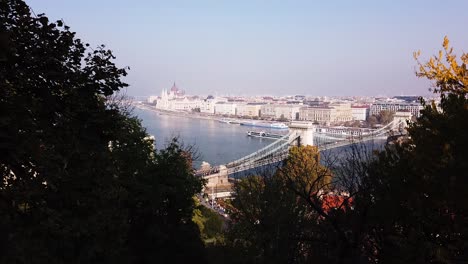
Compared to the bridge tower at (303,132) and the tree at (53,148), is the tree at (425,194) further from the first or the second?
the bridge tower at (303,132)

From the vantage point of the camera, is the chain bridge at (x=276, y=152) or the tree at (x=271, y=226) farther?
the chain bridge at (x=276, y=152)

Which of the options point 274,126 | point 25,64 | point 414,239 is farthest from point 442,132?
point 274,126

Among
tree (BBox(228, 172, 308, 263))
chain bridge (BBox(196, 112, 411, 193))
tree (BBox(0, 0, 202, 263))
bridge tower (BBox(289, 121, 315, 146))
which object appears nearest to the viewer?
tree (BBox(0, 0, 202, 263))

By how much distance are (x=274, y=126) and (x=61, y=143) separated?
34925mm

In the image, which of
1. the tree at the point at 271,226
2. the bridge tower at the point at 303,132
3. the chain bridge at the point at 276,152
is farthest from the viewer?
the bridge tower at the point at 303,132

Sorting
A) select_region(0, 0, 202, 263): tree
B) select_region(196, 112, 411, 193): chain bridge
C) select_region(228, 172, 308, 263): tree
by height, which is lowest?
select_region(196, 112, 411, 193): chain bridge

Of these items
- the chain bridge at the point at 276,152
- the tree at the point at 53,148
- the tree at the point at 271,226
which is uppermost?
the tree at the point at 53,148

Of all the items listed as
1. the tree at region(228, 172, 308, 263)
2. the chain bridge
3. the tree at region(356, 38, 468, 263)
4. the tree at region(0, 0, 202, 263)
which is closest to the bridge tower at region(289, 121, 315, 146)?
the chain bridge

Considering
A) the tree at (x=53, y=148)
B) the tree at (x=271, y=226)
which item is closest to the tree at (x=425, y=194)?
the tree at (x=271, y=226)

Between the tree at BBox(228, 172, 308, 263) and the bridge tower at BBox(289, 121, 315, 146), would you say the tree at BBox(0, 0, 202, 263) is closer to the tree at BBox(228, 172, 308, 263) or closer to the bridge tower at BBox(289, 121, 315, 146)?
the tree at BBox(228, 172, 308, 263)

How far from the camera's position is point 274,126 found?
36625 mm

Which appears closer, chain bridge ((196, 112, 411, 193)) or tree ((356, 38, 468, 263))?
tree ((356, 38, 468, 263))

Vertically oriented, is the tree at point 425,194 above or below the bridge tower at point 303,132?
above

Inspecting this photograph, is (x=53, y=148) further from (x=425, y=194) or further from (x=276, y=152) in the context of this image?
(x=276, y=152)
